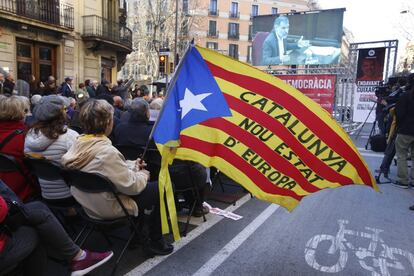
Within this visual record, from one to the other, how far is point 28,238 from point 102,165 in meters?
0.70

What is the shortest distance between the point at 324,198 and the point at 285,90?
116 inches

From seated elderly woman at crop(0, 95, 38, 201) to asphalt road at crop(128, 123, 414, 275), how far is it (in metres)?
1.20

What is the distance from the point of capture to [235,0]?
55.0 meters

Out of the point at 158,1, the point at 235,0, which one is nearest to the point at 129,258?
the point at 158,1

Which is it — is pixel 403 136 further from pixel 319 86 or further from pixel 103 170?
pixel 319 86

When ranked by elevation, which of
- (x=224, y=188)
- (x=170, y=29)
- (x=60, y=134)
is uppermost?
(x=170, y=29)

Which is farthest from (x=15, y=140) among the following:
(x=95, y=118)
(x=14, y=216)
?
(x=14, y=216)

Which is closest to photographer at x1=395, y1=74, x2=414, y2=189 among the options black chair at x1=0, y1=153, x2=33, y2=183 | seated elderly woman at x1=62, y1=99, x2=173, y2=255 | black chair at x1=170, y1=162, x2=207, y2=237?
black chair at x1=170, y1=162, x2=207, y2=237

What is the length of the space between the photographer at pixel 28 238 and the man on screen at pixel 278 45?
1463 centimetres

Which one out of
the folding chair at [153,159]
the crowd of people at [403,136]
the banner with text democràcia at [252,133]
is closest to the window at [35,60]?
the folding chair at [153,159]

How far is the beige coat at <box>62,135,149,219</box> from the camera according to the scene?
2746 millimetres

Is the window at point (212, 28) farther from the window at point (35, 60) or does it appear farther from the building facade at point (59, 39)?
the window at point (35, 60)

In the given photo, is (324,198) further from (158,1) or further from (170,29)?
(170,29)

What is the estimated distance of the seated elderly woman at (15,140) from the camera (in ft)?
10.3
